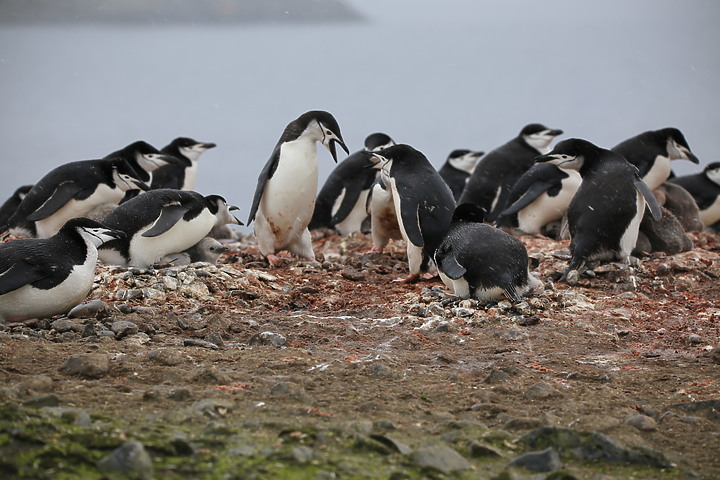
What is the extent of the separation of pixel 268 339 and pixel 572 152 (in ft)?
10.7

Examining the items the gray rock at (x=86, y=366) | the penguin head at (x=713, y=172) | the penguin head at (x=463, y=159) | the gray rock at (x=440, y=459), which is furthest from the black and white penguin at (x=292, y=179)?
the penguin head at (x=713, y=172)

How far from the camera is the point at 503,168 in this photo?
9539 millimetres

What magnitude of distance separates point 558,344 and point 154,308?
217 cm

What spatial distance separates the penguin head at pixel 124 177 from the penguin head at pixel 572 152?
3.30 metres

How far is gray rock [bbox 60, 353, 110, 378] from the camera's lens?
2971 millimetres

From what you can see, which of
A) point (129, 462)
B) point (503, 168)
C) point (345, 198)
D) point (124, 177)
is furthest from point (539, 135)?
point (129, 462)

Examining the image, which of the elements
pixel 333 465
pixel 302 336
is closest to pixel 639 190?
pixel 302 336

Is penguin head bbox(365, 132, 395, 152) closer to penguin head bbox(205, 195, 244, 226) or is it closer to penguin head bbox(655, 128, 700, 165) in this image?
penguin head bbox(655, 128, 700, 165)

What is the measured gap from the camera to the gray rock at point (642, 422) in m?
2.65

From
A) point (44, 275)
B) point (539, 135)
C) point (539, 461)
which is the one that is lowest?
point (539, 461)

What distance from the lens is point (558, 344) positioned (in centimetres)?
427

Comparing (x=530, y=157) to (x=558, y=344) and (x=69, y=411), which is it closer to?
(x=558, y=344)

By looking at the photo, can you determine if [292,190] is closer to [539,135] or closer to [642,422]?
[539,135]

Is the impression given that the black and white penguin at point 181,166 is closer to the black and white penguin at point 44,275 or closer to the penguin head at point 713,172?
the black and white penguin at point 44,275
